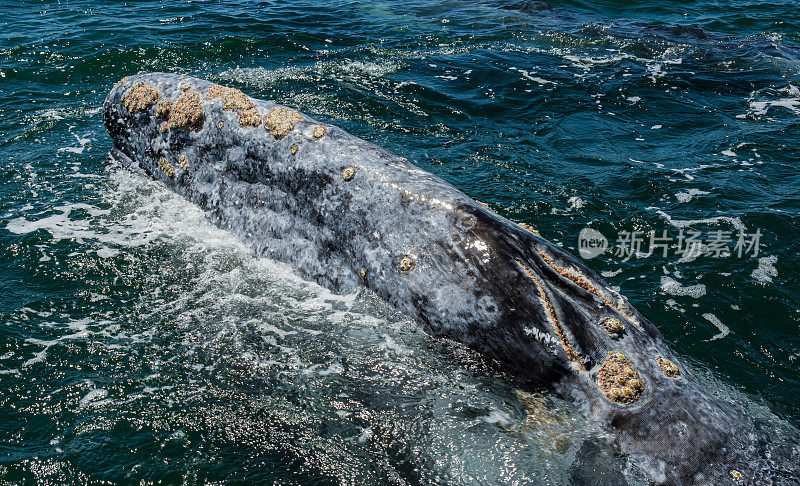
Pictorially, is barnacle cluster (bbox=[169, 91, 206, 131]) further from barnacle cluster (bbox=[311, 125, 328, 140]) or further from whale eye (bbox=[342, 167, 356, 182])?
whale eye (bbox=[342, 167, 356, 182])

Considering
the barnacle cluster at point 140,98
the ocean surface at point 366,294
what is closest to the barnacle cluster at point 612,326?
the ocean surface at point 366,294

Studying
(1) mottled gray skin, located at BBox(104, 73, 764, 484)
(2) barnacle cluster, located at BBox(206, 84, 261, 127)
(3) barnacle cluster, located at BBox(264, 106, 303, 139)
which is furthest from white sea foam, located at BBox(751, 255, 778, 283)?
(2) barnacle cluster, located at BBox(206, 84, 261, 127)

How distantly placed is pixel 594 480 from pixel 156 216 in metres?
6.40

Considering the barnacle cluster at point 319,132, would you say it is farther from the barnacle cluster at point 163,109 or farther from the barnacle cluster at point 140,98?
the barnacle cluster at point 140,98

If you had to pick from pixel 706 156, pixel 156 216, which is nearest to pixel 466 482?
pixel 156 216

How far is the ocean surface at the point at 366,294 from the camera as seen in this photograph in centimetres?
527

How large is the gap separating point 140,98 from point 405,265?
4.75 metres

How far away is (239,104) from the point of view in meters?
7.59

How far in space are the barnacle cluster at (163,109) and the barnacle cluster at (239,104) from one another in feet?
2.13

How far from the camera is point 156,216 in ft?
27.6

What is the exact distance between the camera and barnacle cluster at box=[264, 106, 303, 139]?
282 inches

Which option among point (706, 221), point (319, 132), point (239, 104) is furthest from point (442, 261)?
point (706, 221)

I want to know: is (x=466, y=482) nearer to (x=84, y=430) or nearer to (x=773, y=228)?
(x=84, y=430)

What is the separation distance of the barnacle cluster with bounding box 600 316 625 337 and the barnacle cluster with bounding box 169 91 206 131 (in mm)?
5418
